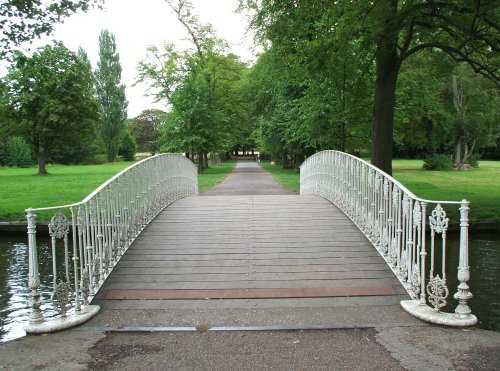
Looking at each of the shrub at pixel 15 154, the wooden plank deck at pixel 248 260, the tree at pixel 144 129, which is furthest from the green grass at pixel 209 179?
the tree at pixel 144 129

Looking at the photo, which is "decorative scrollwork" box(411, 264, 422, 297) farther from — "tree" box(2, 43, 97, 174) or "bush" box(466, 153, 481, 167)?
"bush" box(466, 153, 481, 167)

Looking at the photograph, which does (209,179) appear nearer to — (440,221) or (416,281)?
(416,281)

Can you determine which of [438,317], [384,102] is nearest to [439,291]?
[438,317]

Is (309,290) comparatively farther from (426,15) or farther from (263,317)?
(426,15)

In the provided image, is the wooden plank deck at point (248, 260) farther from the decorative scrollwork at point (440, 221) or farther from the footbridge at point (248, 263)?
the decorative scrollwork at point (440, 221)

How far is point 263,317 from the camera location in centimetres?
501

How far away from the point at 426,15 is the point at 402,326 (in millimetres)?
9252

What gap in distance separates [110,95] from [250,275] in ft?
211

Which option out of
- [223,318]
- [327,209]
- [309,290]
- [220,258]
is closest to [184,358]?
[223,318]

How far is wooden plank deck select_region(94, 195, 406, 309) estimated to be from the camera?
18.9 feet

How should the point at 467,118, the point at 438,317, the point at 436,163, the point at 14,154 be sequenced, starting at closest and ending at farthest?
1. the point at 438,317
2. the point at 467,118
3. the point at 436,163
4. the point at 14,154

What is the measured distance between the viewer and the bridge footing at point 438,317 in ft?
15.4

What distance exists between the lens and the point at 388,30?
11.4m

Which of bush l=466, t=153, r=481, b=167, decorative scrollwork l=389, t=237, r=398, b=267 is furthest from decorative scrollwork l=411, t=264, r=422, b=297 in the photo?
bush l=466, t=153, r=481, b=167
